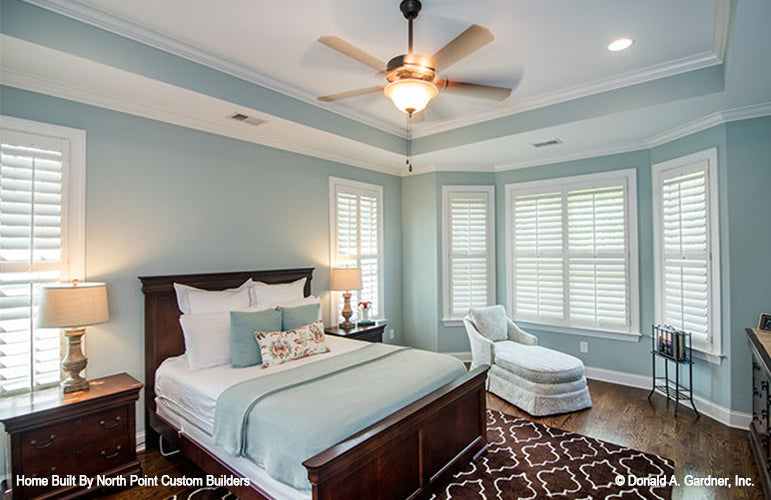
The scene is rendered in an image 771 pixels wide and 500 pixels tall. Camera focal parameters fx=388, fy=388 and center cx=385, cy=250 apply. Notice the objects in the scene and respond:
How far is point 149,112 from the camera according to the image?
10.4 feet

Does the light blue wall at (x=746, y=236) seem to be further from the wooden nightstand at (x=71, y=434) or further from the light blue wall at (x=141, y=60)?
the wooden nightstand at (x=71, y=434)

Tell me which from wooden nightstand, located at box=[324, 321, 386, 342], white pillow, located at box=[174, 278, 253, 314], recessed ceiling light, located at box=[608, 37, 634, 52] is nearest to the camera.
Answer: recessed ceiling light, located at box=[608, 37, 634, 52]

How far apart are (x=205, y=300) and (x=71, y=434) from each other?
1184 mm

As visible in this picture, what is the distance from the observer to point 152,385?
3.09 metres

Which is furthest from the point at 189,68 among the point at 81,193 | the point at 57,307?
the point at 57,307

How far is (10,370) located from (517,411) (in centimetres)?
400

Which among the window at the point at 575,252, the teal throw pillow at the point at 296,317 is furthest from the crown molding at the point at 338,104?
the teal throw pillow at the point at 296,317

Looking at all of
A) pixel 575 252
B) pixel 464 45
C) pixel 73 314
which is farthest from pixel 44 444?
pixel 575 252

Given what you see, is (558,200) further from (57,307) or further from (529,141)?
(57,307)

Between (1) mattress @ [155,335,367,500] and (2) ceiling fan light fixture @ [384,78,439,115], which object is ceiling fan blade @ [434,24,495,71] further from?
(1) mattress @ [155,335,367,500]

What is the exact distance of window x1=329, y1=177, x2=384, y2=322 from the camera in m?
4.73

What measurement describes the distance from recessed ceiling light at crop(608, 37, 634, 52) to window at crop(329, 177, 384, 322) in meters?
3.02

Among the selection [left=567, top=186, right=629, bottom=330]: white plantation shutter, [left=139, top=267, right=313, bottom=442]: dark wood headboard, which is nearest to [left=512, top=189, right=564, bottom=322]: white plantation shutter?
[left=567, top=186, right=629, bottom=330]: white plantation shutter

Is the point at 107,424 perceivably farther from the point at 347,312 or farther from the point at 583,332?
the point at 583,332
